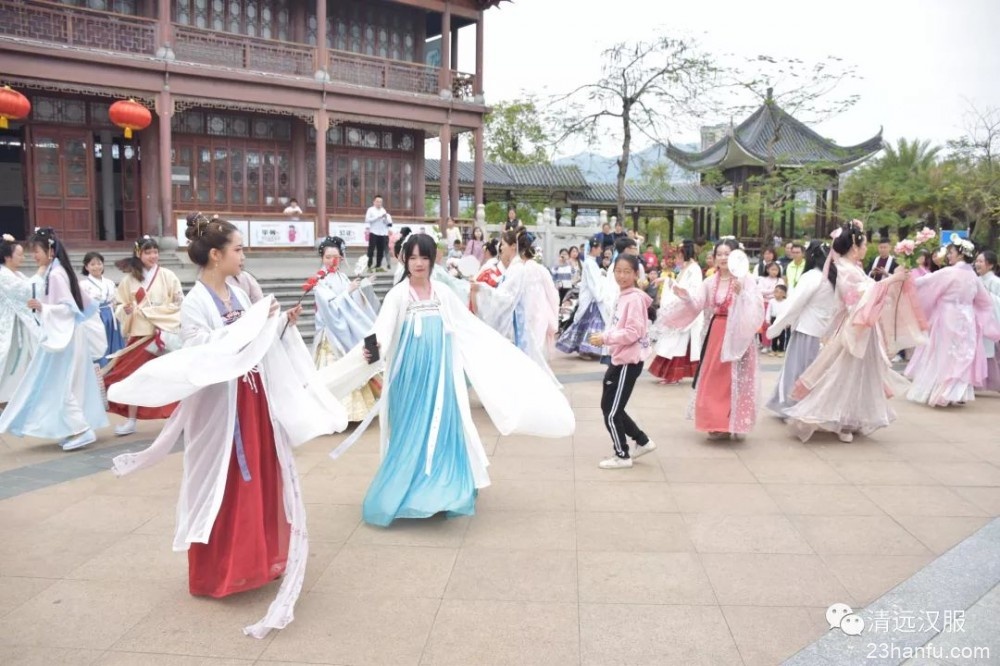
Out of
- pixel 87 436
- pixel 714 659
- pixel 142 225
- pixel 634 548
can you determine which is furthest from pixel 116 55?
pixel 714 659

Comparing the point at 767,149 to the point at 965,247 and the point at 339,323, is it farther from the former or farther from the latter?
the point at 339,323

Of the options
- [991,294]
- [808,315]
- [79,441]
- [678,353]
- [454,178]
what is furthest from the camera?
[454,178]

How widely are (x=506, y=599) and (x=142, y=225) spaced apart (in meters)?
15.8

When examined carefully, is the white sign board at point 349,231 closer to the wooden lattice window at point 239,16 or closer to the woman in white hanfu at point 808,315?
the wooden lattice window at point 239,16

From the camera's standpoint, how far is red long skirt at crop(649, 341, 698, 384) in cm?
920

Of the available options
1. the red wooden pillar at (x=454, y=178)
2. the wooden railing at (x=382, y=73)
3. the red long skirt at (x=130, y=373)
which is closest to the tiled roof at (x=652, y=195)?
the red wooden pillar at (x=454, y=178)

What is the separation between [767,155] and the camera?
2570 cm

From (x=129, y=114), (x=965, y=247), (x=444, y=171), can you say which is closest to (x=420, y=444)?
(x=965, y=247)

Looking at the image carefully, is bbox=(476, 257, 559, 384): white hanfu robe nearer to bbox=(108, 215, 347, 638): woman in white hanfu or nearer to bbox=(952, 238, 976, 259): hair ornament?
bbox=(108, 215, 347, 638): woman in white hanfu

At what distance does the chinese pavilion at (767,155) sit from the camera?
1025 inches

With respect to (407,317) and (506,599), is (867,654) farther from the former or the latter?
(407,317)

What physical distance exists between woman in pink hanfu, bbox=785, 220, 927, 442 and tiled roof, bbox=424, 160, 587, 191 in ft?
Answer: 64.3

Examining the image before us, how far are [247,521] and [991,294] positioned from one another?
796cm

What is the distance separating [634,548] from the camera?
4094 millimetres
